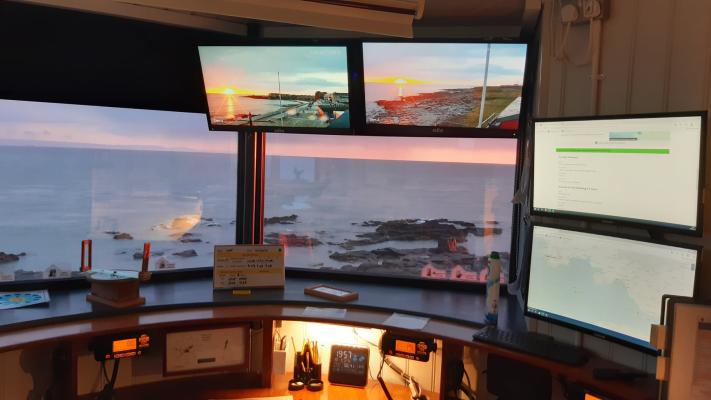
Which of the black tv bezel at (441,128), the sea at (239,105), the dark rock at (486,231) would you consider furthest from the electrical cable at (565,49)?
the sea at (239,105)

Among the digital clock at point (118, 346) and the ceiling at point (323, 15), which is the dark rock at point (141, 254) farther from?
the ceiling at point (323, 15)

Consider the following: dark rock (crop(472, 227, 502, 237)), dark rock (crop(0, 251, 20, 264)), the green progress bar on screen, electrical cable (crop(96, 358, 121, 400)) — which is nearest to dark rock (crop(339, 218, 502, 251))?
dark rock (crop(472, 227, 502, 237))

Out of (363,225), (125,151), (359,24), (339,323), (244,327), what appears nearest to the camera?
(359,24)

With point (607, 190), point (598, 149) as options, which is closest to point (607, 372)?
point (607, 190)

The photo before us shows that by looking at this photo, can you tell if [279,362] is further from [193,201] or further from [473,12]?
[473,12]

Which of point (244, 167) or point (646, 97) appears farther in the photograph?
point (244, 167)

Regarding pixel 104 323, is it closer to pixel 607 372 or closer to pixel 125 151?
pixel 125 151

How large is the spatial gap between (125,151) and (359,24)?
5.06 feet

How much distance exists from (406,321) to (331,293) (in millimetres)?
445

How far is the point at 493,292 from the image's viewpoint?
2393mm

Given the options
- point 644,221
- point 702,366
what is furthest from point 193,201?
point 702,366

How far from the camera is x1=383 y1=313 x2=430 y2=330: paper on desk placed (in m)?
2.41

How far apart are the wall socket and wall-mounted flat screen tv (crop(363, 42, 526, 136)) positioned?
451mm

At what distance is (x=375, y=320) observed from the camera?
249 cm
